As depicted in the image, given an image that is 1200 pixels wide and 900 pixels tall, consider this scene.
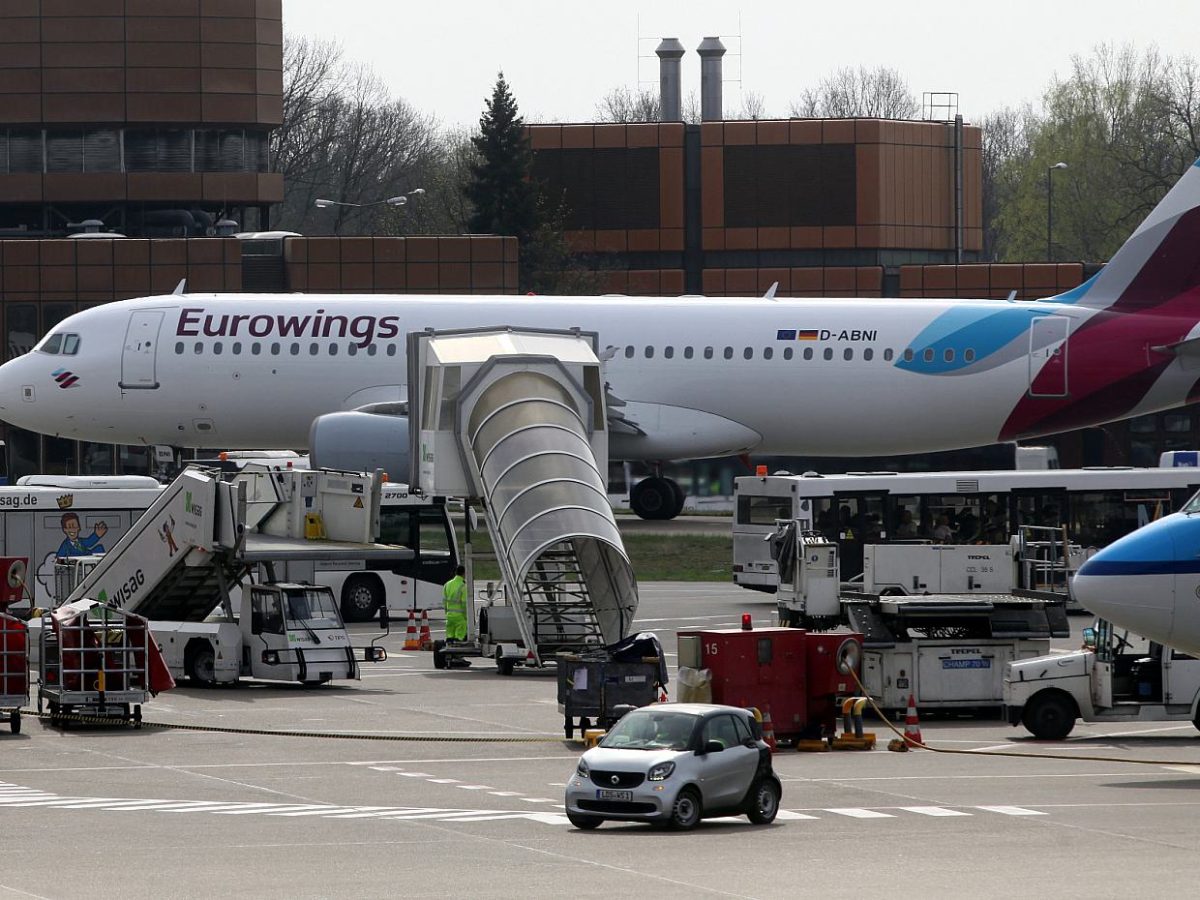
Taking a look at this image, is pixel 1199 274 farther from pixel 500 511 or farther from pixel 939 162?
pixel 939 162

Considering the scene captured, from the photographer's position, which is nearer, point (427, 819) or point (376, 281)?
point (427, 819)

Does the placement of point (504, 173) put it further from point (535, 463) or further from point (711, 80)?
point (535, 463)

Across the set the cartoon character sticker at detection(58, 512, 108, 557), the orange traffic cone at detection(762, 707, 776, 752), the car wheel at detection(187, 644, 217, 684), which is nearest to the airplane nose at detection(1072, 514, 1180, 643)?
the orange traffic cone at detection(762, 707, 776, 752)

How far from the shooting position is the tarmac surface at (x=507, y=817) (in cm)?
1736

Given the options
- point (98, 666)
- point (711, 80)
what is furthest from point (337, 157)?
point (98, 666)

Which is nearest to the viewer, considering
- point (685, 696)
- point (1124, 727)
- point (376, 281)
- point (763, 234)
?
point (685, 696)

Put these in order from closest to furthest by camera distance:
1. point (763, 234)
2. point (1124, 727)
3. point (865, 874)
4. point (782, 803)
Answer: point (865, 874)
point (782, 803)
point (1124, 727)
point (763, 234)

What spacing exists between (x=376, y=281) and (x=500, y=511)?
3948cm

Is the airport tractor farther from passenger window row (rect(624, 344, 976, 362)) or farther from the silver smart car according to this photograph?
passenger window row (rect(624, 344, 976, 362))

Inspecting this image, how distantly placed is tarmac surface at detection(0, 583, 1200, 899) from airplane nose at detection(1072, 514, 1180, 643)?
1.81 m

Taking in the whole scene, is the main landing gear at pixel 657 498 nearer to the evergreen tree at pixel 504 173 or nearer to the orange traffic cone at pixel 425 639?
the orange traffic cone at pixel 425 639

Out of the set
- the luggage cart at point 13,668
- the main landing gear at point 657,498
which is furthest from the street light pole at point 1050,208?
the luggage cart at point 13,668

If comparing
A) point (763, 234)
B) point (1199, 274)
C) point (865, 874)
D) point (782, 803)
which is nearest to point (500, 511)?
point (782, 803)

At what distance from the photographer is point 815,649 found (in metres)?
27.5
